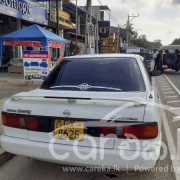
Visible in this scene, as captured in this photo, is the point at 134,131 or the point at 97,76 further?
the point at 97,76

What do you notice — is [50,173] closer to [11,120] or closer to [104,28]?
[11,120]

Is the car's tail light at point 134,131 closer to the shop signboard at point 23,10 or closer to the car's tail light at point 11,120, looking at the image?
the car's tail light at point 11,120

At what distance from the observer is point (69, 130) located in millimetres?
2443

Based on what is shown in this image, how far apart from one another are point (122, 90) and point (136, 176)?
46.1 inches

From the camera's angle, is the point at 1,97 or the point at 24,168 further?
the point at 1,97

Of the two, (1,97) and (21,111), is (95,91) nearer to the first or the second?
(21,111)

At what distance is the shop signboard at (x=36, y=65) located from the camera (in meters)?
9.02

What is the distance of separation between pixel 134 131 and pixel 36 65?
7540 mm

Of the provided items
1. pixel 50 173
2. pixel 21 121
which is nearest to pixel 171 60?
pixel 50 173

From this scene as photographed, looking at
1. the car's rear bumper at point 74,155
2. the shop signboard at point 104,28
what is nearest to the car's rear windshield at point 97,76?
the car's rear bumper at point 74,155

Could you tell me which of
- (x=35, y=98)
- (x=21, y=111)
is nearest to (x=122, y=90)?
(x=35, y=98)

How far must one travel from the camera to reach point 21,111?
8.65 ft

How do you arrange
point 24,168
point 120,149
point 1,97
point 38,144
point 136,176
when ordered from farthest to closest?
1. point 1,97
2. point 24,168
3. point 136,176
4. point 38,144
5. point 120,149

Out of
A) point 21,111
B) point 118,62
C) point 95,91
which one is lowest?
point 21,111
